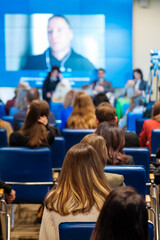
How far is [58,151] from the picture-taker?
455 centimetres

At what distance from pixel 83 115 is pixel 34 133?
1.44m

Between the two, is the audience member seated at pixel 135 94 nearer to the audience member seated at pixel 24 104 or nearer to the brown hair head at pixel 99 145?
the audience member seated at pixel 24 104

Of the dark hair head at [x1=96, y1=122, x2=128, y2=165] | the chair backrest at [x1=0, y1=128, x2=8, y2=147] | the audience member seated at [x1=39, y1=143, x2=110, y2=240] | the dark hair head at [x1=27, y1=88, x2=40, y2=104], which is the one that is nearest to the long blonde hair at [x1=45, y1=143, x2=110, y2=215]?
the audience member seated at [x1=39, y1=143, x2=110, y2=240]

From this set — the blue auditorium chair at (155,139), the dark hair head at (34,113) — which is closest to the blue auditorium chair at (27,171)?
the dark hair head at (34,113)

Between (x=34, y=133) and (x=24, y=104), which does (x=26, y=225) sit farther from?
(x=24, y=104)

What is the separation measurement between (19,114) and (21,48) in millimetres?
6494

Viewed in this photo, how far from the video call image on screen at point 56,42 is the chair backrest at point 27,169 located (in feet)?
27.9

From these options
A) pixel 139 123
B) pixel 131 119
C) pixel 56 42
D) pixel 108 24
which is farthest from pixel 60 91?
pixel 139 123

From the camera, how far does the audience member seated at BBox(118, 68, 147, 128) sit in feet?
24.1

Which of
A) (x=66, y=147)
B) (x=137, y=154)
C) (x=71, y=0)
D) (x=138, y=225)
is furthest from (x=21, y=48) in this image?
(x=138, y=225)

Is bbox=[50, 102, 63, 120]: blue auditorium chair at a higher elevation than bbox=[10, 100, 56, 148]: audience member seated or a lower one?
lower

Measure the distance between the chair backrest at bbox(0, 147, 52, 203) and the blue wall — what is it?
27.8 ft

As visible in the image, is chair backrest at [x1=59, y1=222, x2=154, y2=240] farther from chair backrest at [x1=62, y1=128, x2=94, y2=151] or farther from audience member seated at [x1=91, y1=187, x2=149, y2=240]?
chair backrest at [x1=62, y1=128, x2=94, y2=151]

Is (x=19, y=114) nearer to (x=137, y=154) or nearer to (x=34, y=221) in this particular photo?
(x=34, y=221)
